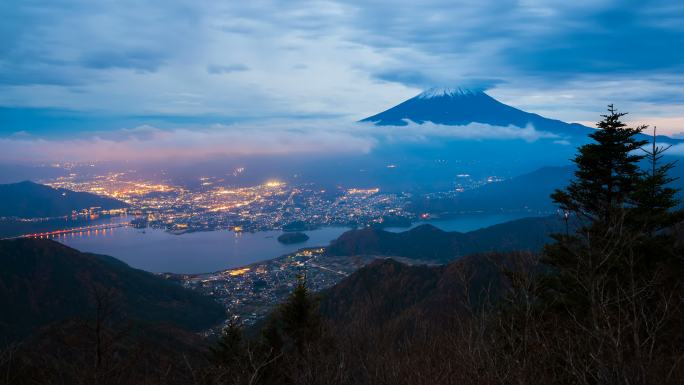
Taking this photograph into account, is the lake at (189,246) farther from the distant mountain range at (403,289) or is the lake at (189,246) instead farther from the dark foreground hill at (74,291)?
the distant mountain range at (403,289)

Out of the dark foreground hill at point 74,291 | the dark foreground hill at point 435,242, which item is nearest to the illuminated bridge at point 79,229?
the dark foreground hill at point 74,291

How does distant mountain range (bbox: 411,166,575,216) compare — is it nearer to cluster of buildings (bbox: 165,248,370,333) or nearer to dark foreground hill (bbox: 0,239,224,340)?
cluster of buildings (bbox: 165,248,370,333)

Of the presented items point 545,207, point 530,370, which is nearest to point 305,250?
point 530,370

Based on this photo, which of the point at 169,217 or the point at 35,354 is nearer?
the point at 35,354

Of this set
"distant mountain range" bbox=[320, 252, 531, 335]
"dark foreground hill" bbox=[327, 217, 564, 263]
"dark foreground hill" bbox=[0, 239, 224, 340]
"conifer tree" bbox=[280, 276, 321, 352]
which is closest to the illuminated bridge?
"dark foreground hill" bbox=[0, 239, 224, 340]

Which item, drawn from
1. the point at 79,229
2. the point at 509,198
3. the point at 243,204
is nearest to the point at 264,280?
the point at 79,229

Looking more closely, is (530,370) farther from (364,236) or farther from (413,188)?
(413,188)

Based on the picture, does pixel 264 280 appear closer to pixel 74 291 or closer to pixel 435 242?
pixel 74 291
